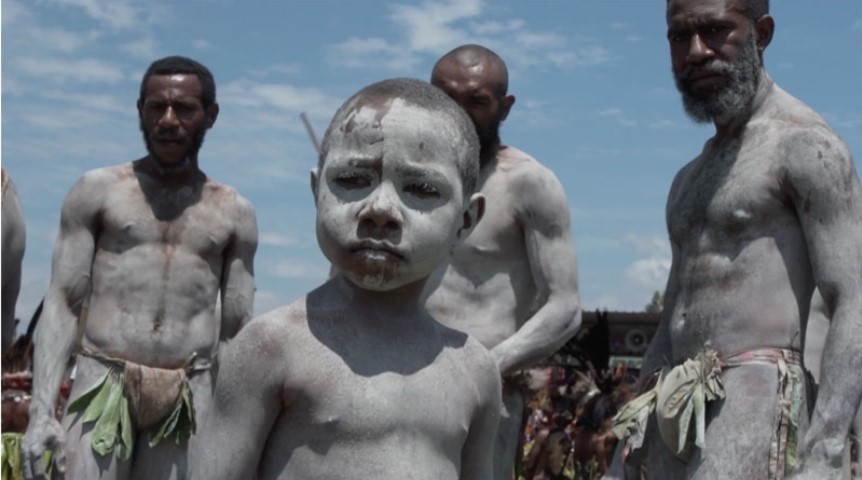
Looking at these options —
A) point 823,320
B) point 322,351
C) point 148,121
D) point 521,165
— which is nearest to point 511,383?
point 521,165

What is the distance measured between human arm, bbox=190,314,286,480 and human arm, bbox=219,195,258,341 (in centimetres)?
399

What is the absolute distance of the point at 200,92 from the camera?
746cm

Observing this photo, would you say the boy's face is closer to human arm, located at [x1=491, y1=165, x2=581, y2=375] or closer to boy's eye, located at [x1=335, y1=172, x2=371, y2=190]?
boy's eye, located at [x1=335, y1=172, x2=371, y2=190]

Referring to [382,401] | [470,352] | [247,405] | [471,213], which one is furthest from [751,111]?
[247,405]

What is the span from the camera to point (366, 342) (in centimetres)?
362

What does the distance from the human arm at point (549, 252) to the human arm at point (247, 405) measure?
9.13 feet

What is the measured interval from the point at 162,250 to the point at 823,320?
3.00 metres

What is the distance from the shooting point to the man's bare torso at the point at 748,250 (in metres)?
5.05

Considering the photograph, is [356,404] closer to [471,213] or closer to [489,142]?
[471,213]

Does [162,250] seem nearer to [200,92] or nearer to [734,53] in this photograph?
[200,92]

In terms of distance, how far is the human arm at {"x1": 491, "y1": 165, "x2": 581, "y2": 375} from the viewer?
6.33 meters

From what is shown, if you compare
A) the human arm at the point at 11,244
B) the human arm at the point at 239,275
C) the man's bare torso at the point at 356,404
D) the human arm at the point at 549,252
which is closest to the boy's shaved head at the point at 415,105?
the man's bare torso at the point at 356,404

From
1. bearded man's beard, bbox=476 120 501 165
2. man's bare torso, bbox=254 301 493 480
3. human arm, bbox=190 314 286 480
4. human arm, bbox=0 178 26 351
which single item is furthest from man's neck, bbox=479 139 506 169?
human arm, bbox=190 314 286 480

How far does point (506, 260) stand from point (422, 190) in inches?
110
